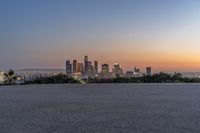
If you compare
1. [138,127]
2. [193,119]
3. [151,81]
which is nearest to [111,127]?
[138,127]

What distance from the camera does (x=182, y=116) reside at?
12.2m

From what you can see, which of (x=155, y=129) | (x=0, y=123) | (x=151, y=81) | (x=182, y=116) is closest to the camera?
(x=155, y=129)

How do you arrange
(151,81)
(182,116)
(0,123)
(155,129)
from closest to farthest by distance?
(155,129) < (0,123) < (182,116) < (151,81)

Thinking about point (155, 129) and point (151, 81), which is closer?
point (155, 129)

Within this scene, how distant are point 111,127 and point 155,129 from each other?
1033 mm

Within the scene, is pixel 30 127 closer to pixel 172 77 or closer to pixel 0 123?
pixel 0 123

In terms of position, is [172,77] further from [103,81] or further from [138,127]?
[138,127]

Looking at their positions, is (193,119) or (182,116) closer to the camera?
(193,119)

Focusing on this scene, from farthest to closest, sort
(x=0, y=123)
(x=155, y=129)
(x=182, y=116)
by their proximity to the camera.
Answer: (x=182, y=116)
(x=0, y=123)
(x=155, y=129)

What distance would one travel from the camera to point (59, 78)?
1922 inches

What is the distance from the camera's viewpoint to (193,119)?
11.5m

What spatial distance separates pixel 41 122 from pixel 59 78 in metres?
37.8

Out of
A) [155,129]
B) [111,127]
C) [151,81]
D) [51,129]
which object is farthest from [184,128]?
[151,81]

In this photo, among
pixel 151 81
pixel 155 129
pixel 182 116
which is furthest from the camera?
pixel 151 81
